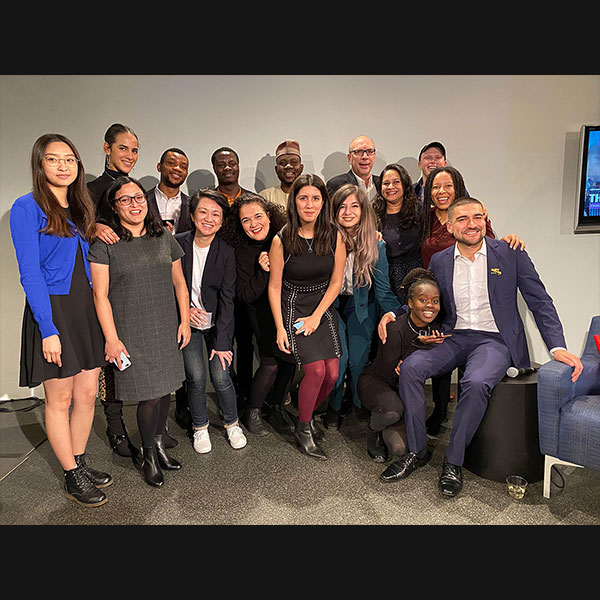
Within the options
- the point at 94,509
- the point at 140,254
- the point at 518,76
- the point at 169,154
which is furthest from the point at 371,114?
the point at 94,509

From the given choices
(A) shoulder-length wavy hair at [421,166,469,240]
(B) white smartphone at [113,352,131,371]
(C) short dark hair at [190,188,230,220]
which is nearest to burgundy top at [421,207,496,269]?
(A) shoulder-length wavy hair at [421,166,469,240]

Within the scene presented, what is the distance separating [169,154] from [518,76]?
10.00ft

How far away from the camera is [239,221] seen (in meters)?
3.38

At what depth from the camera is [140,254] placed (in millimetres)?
2744

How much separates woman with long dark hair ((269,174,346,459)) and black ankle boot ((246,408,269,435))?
1.45ft

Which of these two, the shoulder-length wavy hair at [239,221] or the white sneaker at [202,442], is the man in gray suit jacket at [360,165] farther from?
the white sneaker at [202,442]

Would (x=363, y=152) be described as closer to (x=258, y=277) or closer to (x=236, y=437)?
(x=258, y=277)

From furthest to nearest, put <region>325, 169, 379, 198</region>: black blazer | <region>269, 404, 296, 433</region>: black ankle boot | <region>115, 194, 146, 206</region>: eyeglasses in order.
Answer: <region>325, 169, 379, 198</region>: black blazer, <region>269, 404, 296, 433</region>: black ankle boot, <region>115, 194, 146, 206</region>: eyeglasses

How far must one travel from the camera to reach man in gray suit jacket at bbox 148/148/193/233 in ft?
12.1

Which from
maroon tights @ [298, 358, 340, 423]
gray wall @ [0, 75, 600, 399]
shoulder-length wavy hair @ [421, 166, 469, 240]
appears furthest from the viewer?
gray wall @ [0, 75, 600, 399]

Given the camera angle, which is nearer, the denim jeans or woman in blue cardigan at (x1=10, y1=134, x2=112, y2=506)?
woman in blue cardigan at (x1=10, y1=134, x2=112, y2=506)

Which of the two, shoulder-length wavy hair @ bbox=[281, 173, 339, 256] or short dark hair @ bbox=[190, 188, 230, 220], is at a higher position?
short dark hair @ bbox=[190, 188, 230, 220]

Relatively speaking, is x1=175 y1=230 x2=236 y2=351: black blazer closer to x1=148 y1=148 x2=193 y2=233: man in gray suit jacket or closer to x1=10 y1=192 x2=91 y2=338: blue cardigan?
x1=148 y1=148 x2=193 y2=233: man in gray suit jacket

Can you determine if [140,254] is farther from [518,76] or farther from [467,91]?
[518,76]
